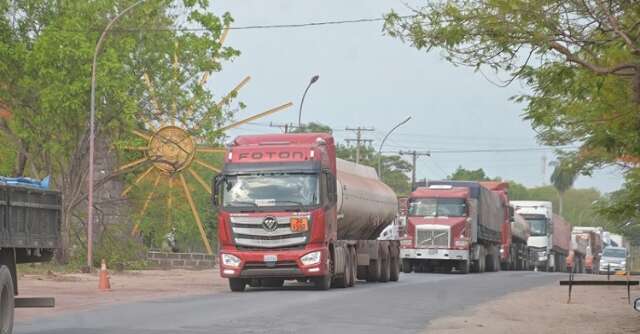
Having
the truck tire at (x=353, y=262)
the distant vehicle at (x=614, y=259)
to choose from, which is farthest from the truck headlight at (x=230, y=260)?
the distant vehicle at (x=614, y=259)

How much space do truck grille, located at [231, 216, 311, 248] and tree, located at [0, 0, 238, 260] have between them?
13.9 m

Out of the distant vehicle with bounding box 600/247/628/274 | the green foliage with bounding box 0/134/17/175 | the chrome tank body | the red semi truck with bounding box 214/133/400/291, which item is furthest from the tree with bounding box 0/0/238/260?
the distant vehicle with bounding box 600/247/628/274

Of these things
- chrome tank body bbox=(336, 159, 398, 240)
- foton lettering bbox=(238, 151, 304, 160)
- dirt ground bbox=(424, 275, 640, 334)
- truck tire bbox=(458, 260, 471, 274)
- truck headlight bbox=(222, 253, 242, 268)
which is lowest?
dirt ground bbox=(424, 275, 640, 334)

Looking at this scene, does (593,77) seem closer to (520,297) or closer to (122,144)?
(520,297)

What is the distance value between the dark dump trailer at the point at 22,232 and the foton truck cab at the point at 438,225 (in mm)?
34067

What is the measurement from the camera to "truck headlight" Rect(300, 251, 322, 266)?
30484 millimetres

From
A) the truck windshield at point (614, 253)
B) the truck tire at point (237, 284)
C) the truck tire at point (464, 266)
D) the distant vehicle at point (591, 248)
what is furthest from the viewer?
the distant vehicle at point (591, 248)

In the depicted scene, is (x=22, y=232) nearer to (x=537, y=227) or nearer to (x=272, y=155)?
(x=272, y=155)

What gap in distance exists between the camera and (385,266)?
40250mm

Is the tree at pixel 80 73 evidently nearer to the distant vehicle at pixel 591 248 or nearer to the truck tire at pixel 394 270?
the truck tire at pixel 394 270

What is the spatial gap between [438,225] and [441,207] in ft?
2.32

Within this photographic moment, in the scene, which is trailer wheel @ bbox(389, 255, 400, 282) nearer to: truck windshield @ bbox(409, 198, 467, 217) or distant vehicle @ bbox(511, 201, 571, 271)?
truck windshield @ bbox(409, 198, 467, 217)

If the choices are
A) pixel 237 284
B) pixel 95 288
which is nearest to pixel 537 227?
pixel 95 288

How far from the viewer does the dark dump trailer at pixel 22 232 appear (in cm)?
1579
